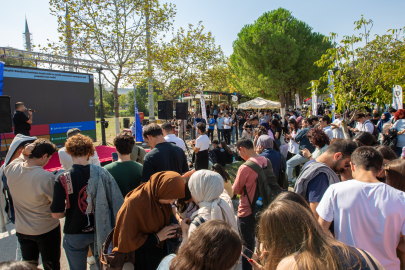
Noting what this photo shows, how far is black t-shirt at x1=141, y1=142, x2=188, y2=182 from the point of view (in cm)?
309

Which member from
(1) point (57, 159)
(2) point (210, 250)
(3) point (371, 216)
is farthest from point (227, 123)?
(2) point (210, 250)

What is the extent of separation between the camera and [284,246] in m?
1.34

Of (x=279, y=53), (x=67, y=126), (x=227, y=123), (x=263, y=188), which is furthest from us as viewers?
(x=279, y=53)

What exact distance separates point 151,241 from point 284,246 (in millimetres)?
1067

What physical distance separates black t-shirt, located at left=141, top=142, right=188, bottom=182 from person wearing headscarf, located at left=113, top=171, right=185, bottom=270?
1053 mm

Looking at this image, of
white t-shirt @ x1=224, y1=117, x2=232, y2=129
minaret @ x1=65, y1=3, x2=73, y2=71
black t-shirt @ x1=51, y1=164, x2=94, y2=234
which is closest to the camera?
black t-shirt @ x1=51, y1=164, x2=94, y2=234

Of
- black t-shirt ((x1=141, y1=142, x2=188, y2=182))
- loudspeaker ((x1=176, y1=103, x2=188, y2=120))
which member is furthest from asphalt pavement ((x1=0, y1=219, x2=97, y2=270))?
loudspeaker ((x1=176, y1=103, x2=188, y2=120))

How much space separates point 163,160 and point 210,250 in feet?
6.87

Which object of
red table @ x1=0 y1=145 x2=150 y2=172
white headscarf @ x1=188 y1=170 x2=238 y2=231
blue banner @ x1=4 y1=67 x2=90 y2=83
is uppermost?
blue banner @ x1=4 y1=67 x2=90 y2=83

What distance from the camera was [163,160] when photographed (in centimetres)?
321

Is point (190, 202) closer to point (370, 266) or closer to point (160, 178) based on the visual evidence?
point (160, 178)

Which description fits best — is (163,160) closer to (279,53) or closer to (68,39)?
(68,39)

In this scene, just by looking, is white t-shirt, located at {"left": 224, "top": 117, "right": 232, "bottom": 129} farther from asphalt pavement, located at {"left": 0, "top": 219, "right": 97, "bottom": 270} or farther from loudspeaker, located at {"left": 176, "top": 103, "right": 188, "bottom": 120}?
asphalt pavement, located at {"left": 0, "top": 219, "right": 97, "bottom": 270}

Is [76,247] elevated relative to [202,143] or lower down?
lower down
